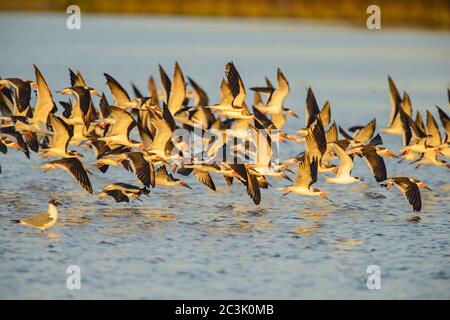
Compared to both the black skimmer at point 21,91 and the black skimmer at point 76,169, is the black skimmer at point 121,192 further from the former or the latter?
the black skimmer at point 21,91

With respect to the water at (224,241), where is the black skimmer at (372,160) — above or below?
above

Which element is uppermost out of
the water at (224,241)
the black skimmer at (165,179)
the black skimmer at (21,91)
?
the black skimmer at (21,91)

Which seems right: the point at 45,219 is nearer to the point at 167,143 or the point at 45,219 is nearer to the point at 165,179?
the point at 165,179

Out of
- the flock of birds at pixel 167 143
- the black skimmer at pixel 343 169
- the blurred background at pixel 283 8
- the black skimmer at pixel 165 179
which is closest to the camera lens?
the flock of birds at pixel 167 143

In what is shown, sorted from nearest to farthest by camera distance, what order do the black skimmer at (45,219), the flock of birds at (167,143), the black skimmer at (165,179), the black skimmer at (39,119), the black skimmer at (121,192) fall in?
the black skimmer at (45,219) < the black skimmer at (121,192) < the flock of birds at (167,143) < the black skimmer at (165,179) < the black skimmer at (39,119)

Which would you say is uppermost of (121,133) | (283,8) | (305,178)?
(283,8)

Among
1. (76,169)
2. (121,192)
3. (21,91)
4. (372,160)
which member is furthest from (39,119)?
(372,160)

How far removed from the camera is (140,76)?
117ft

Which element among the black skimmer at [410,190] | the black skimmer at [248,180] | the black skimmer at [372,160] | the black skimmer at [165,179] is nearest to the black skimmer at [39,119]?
the black skimmer at [165,179]

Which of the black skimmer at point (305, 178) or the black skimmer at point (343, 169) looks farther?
the black skimmer at point (343, 169)
